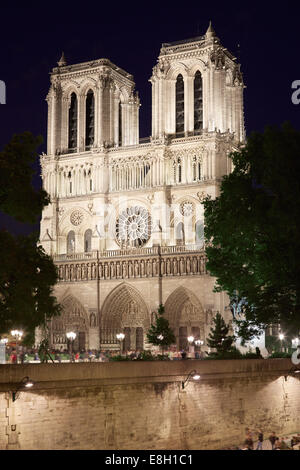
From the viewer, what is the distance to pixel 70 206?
202 ft

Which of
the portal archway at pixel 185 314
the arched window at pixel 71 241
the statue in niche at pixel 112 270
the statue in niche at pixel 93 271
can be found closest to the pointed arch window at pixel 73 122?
the arched window at pixel 71 241

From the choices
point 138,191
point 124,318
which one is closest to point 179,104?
point 138,191

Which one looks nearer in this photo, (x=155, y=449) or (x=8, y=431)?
(x=8, y=431)

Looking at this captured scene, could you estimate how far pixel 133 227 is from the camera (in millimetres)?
59562

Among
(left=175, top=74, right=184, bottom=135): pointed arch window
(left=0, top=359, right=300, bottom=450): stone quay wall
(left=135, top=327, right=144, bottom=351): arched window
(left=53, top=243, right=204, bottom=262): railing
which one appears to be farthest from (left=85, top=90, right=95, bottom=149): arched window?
(left=0, top=359, right=300, bottom=450): stone quay wall

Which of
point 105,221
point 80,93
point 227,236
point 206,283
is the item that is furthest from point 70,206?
point 227,236

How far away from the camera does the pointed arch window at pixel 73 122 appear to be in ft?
209

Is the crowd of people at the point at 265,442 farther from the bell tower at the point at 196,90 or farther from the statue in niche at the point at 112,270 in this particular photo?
the bell tower at the point at 196,90

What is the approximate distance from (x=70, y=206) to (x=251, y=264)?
109ft

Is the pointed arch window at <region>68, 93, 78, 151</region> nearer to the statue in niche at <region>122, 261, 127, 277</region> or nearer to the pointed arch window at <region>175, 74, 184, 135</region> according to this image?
the pointed arch window at <region>175, 74, 184, 135</region>

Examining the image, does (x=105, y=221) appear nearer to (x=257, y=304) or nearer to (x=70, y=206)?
(x=70, y=206)

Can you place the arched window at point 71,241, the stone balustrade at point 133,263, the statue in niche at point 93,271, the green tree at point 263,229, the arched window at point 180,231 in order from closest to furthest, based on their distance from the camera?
the green tree at point 263,229 < the stone balustrade at point 133,263 < the arched window at point 180,231 < the statue in niche at point 93,271 < the arched window at point 71,241

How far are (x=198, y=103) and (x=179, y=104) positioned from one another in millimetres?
1654

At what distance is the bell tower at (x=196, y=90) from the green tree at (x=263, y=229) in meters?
26.6
